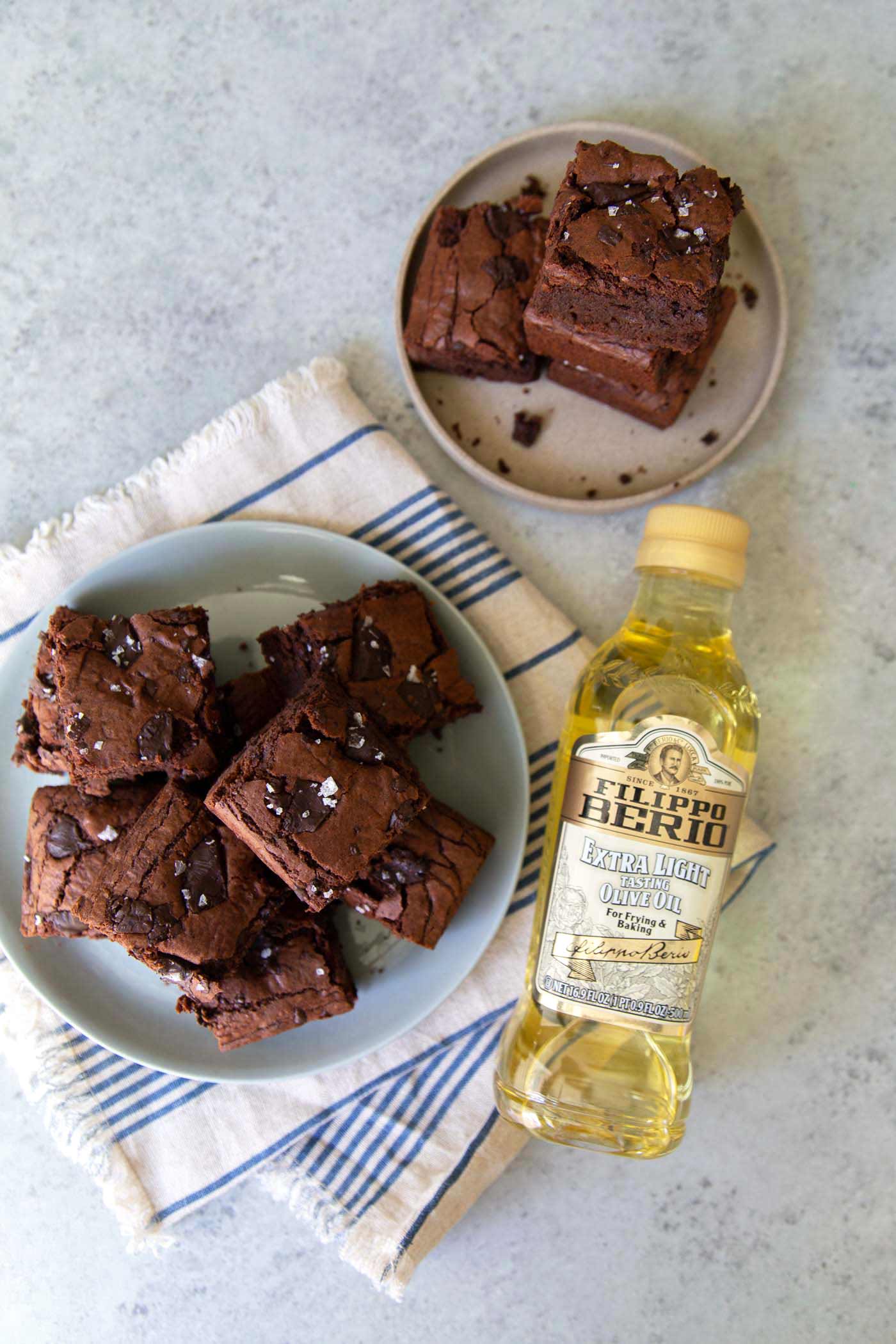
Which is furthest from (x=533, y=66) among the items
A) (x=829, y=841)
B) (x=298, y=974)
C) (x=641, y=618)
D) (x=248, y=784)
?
(x=298, y=974)

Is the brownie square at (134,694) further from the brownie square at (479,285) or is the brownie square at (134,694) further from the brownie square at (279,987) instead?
the brownie square at (479,285)

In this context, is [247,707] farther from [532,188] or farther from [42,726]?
[532,188]

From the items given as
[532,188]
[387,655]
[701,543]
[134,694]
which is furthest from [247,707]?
[532,188]

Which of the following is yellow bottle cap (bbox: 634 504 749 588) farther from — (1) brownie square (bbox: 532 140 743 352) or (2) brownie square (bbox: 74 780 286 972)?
(2) brownie square (bbox: 74 780 286 972)

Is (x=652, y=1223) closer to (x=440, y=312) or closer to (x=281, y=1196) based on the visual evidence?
(x=281, y=1196)

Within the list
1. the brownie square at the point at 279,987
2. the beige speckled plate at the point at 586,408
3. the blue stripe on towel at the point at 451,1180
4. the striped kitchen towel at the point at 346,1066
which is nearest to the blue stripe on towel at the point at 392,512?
the striped kitchen towel at the point at 346,1066
